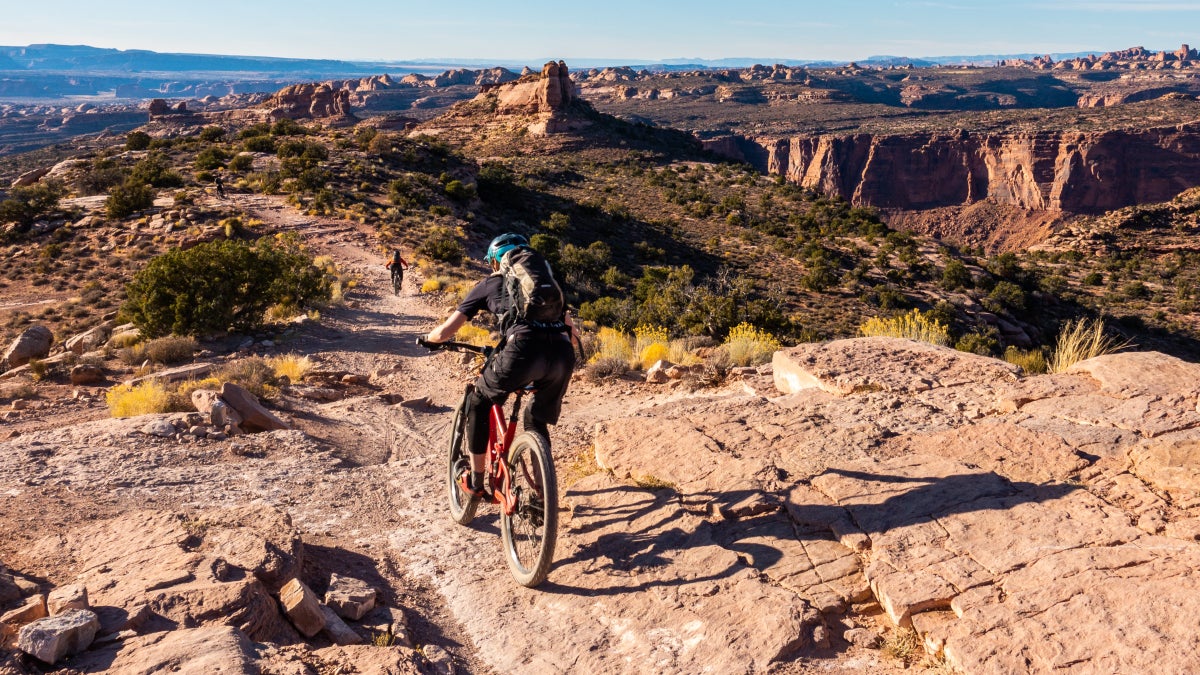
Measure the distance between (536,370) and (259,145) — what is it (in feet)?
137

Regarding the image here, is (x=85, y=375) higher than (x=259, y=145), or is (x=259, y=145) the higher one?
(x=259, y=145)

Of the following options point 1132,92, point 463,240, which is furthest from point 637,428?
point 1132,92

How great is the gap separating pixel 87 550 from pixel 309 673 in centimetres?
199

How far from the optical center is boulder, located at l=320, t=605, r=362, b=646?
3617mm

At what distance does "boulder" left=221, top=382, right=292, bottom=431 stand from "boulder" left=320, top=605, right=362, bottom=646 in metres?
4.16

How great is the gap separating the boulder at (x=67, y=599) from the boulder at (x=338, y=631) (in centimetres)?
102

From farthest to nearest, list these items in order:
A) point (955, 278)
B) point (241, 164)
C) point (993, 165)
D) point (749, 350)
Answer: point (993, 165) → point (241, 164) → point (955, 278) → point (749, 350)

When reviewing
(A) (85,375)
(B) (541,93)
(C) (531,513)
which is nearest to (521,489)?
(C) (531,513)

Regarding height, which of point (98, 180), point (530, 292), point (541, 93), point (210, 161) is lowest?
point (98, 180)

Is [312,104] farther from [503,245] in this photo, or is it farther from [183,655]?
[183,655]

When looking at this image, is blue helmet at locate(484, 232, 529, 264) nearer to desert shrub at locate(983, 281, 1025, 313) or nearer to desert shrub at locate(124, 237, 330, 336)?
desert shrub at locate(124, 237, 330, 336)

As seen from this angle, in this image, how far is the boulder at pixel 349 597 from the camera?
3859 mm

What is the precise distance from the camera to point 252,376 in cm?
904

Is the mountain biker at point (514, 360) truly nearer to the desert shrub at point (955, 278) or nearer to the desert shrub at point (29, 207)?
the desert shrub at point (29, 207)
